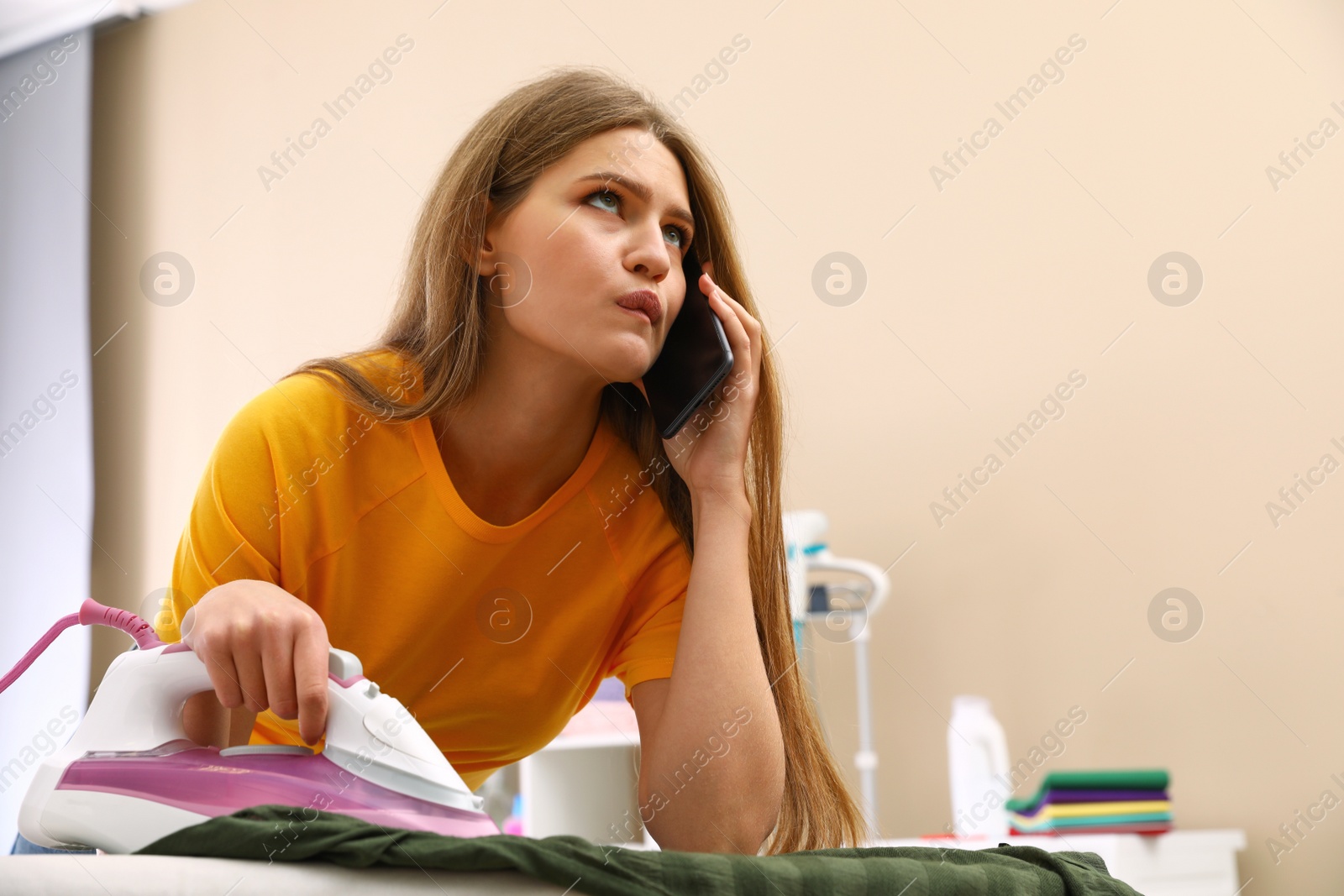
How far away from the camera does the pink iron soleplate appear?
0.61 m

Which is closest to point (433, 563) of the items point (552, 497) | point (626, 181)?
point (552, 497)

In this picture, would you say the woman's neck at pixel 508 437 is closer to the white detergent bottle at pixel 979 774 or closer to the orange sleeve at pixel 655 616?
the orange sleeve at pixel 655 616

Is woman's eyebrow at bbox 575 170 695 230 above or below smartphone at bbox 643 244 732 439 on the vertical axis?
above

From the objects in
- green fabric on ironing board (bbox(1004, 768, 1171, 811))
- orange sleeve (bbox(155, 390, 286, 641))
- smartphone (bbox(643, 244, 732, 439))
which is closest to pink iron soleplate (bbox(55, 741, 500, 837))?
orange sleeve (bbox(155, 390, 286, 641))

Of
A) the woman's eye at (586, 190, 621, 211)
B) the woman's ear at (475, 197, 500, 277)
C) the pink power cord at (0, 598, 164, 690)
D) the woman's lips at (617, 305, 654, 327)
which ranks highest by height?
the woman's eye at (586, 190, 621, 211)

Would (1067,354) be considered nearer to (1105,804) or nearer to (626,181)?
(1105,804)

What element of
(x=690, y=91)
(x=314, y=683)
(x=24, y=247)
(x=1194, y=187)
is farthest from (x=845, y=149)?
(x=24, y=247)

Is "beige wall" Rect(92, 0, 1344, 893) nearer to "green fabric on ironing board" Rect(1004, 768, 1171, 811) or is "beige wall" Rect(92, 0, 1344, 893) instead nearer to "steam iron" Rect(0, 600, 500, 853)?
"green fabric on ironing board" Rect(1004, 768, 1171, 811)

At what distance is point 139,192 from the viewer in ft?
10.5

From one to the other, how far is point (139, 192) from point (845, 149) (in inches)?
82.4

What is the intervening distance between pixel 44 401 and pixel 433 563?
251 cm

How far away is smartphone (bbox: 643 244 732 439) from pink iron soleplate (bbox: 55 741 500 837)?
483 mm

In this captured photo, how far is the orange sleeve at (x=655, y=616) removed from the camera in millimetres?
1002

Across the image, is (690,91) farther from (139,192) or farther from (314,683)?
(314,683)
